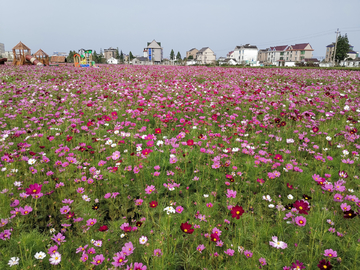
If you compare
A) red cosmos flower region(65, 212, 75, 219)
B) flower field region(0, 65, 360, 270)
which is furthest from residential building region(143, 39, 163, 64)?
red cosmos flower region(65, 212, 75, 219)

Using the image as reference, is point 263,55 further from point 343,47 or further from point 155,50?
point 155,50

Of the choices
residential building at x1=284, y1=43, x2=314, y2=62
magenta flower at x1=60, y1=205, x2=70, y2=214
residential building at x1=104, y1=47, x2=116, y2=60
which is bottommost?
magenta flower at x1=60, y1=205, x2=70, y2=214

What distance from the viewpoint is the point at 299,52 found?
8606cm

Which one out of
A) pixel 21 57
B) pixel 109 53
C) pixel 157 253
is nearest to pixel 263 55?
pixel 109 53

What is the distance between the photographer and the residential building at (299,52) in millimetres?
85062

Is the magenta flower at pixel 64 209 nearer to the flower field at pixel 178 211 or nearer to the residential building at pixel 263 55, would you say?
the flower field at pixel 178 211

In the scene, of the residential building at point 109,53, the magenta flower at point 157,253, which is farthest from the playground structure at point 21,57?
the residential building at point 109,53

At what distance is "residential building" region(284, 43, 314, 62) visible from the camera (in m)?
85.1

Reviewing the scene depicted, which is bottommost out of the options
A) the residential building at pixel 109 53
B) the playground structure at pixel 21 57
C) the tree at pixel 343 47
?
the playground structure at pixel 21 57

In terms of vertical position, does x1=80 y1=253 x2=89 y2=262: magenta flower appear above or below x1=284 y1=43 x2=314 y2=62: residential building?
below

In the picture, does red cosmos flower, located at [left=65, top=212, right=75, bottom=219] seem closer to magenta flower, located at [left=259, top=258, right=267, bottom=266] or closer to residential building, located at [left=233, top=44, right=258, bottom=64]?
magenta flower, located at [left=259, top=258, right=267, bottom=266]

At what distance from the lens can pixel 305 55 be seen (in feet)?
281

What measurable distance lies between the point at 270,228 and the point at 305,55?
104180 millimetres

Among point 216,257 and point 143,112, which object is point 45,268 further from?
point 143,112
